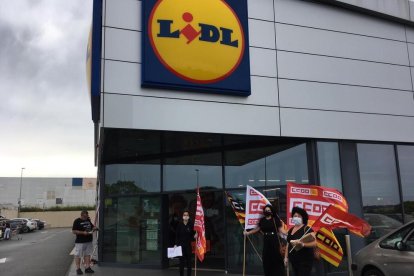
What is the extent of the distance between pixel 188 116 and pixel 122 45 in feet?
7.19

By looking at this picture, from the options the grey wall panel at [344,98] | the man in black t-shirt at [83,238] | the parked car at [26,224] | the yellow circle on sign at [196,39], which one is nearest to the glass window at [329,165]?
the grey wall panel at [344,98]

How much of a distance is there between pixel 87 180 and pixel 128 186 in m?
65.3

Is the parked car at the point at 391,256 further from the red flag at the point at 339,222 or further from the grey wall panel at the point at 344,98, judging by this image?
the grey wall panel at the point at 344,98

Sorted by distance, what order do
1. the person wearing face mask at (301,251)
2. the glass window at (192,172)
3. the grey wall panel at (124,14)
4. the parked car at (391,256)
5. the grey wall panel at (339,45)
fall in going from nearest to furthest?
1. the parked car at (391,256)
2. the person wearing face mask at (301,251)
3. the grey wall panel at (124,14)
4. the grey wall panel at (339,45)
5. the glass window at (192,172)

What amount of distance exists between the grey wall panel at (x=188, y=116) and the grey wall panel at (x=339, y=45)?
203cm

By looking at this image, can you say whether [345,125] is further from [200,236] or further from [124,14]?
[124,14]

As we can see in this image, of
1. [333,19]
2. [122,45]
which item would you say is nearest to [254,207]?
[122,45]

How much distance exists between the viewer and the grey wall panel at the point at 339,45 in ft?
37.8

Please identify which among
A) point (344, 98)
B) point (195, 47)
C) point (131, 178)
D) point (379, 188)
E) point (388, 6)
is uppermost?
point (388, 6)

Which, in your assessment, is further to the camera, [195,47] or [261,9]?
[261,9]

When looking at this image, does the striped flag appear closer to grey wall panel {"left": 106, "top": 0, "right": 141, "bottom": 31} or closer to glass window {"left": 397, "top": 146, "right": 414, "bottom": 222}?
glass window {"left": 397, "top": 146, "right": 414, "bottom": 222}

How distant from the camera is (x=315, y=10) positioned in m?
12.0

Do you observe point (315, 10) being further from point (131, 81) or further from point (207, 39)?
point (131, 81)

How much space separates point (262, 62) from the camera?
36.4 ft
